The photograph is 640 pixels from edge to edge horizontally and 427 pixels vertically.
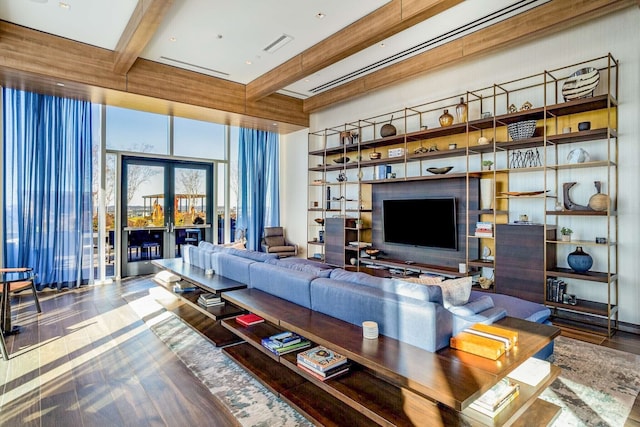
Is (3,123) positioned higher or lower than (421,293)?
higher

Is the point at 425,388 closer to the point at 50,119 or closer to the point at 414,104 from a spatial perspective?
the point at 414,104

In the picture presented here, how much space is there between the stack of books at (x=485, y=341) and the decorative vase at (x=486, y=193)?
3.27m

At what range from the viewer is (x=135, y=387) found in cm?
261

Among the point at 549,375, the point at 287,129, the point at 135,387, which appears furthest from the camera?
the point at 287,129

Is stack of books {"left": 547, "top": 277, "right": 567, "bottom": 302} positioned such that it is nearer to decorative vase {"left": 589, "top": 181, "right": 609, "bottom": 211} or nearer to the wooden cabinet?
the wooden cabinet

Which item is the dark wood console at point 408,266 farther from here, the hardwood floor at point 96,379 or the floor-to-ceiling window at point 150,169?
the floor-to-ceiling window at point 150,169

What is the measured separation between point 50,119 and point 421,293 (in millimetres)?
6309

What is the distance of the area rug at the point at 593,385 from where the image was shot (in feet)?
7.27

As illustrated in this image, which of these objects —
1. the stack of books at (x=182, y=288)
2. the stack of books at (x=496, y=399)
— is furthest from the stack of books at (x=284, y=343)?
the stack of books at (x=182, y=288)

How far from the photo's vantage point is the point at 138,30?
13.0 ft

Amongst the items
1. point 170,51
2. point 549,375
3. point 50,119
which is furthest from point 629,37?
point 50,119

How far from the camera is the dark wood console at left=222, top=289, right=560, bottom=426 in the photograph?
164 centimetres

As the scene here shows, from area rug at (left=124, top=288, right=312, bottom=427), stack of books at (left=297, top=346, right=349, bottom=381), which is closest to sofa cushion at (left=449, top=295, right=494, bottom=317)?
stack of books at (left=297, top=346, right=349, bottom=381)

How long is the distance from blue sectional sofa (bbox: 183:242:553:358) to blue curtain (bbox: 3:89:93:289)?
404cm
